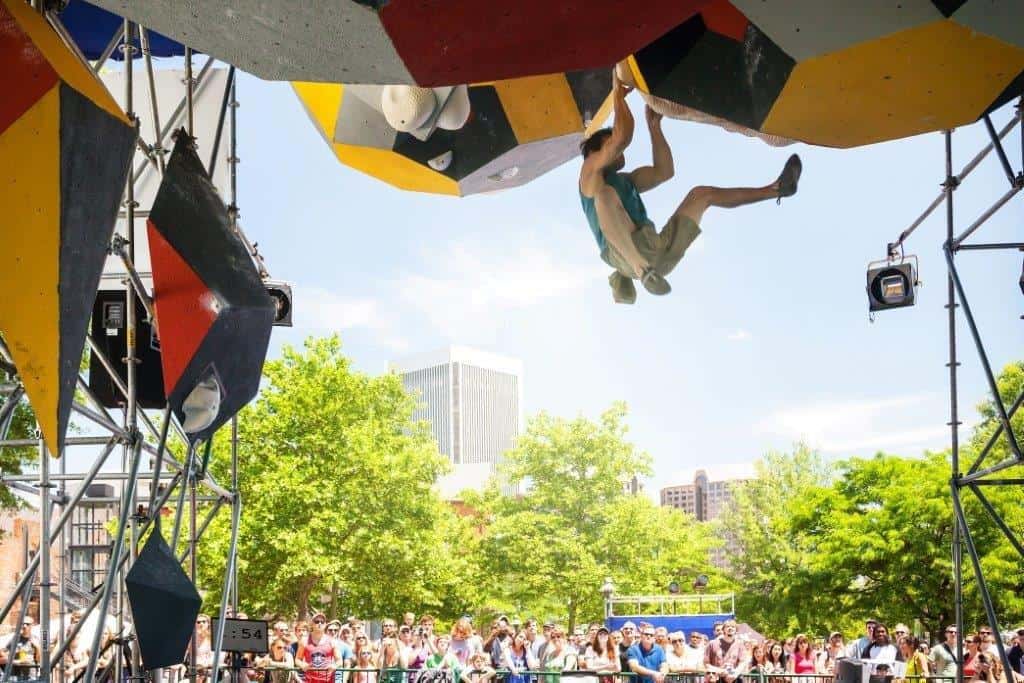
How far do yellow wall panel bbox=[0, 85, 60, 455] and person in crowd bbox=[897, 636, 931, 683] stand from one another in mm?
9756

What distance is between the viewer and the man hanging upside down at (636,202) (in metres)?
7.11

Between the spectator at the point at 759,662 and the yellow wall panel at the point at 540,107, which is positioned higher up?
the yellow wall panel at the point at 540,107

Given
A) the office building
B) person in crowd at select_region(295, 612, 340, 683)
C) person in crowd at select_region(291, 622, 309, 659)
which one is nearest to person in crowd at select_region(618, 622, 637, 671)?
person in crowd at select_region(295, 612, 340, 683)

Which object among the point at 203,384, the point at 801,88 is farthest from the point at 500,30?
the point at 203,384

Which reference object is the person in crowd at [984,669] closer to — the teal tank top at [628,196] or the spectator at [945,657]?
the spectator at [945,657]

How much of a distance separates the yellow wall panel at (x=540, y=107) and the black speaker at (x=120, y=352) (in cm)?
430

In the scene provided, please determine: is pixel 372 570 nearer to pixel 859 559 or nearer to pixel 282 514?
pixel 282 514

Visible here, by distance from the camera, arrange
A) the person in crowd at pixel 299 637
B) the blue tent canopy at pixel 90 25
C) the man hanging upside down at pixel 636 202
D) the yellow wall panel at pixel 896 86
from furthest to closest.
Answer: the person in crowd at pixel 299 637 < the blue tent canopy at pixel 90 25 < the man hanging upside down at pixel 636 202 < the yellow wall panel at pixel 896 86

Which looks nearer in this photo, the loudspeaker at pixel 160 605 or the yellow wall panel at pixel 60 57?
the yellow wall panel at pixel 60 57

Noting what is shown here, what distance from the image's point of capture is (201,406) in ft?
22.4

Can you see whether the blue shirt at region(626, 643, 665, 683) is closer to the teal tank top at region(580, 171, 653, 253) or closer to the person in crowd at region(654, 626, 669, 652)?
the person in crowd at region(654, 626, 669, 652)

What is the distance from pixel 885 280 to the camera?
36.5 feet

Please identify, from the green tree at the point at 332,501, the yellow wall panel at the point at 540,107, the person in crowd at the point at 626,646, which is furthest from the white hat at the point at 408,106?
the green tree at the point at 332,501

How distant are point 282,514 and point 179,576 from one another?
2541cm
